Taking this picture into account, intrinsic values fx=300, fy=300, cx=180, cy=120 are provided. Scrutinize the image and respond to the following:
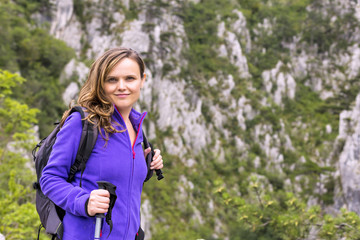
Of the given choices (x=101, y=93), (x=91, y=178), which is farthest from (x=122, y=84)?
(x=91, y=178)

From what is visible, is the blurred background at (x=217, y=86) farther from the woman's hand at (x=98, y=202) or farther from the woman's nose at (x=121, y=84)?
the woman's hand at (x=98, y=202)

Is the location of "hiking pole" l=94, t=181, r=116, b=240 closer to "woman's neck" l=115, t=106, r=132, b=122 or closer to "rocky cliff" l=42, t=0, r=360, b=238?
"woman's neck" l=115, t=106, r=132, b=122

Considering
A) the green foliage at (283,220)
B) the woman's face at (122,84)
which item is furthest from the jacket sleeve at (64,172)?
the green foliage at (283,220)

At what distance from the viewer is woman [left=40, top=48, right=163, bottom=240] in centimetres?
137

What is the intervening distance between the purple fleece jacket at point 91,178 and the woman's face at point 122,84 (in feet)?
0.25

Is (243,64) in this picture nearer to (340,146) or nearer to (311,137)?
(311,137)

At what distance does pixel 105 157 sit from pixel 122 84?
40 cm

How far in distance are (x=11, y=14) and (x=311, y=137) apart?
110 feet

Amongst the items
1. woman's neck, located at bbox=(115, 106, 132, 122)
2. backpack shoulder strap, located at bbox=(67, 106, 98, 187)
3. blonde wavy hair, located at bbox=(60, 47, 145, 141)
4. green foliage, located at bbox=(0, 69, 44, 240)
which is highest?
blonde wavy hair, located at bbox=(60, 47, 145, 141)

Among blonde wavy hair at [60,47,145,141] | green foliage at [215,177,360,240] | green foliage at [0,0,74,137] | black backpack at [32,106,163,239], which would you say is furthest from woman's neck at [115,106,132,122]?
green foliage at [0,0,74,137]

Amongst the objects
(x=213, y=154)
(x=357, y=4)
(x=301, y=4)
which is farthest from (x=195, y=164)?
(x=357, y=4)

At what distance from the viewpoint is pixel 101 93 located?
160cm

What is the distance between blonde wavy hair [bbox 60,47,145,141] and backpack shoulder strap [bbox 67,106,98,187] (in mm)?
60

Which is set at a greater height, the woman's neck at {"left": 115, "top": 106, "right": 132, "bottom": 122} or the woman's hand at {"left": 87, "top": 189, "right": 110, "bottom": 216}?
the woman's neck at {"left": 115, "top": 106, "right": 132, "bottom": 122}
